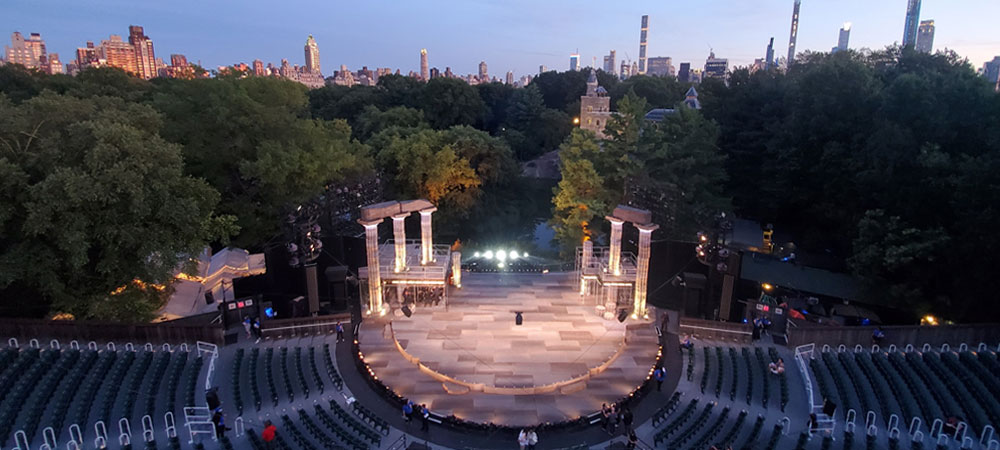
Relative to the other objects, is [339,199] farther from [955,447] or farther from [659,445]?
[955,447]

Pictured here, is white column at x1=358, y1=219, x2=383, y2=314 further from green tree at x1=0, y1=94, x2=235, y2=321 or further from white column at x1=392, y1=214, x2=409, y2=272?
green tree at x1=0, y1=94, x2=235, y2=321

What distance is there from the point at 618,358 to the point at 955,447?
9.01m

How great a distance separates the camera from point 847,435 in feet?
46.8

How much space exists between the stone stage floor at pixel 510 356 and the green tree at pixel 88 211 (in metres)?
7.76

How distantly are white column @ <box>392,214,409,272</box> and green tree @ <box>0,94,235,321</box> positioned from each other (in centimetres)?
701

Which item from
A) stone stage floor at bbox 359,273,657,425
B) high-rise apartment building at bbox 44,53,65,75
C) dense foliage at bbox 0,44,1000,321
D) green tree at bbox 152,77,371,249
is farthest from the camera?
high-rise apartment building at bbox 44,53,65,75

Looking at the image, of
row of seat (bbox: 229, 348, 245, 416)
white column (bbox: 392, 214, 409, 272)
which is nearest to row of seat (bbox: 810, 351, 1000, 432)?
white column (bbox: 392, 214, 409, 272)

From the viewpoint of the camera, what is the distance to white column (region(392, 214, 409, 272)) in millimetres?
22703

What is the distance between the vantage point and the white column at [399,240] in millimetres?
22703

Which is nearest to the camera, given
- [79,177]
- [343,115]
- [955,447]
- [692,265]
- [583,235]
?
[955,447]

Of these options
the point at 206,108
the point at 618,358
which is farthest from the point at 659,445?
the point at 206,108

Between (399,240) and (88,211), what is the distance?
10.5 m

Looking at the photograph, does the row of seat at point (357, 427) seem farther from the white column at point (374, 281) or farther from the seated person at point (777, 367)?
the seated person at point (777, 367)

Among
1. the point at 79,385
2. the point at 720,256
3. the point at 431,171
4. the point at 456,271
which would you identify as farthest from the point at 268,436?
the point at 431,171
